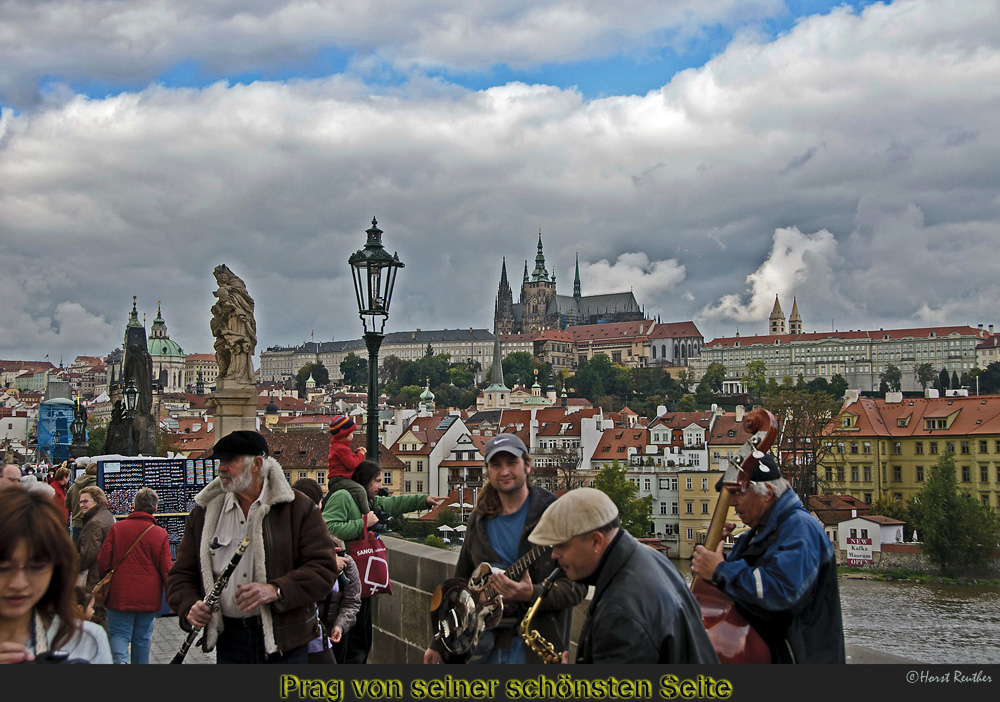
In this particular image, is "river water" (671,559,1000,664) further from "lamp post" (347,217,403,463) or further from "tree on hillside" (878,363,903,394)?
"tree on hillside" (878,363,903,394)

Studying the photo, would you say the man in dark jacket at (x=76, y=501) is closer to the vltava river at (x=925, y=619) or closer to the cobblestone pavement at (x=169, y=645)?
the cobblestone pavement at (x=169, y=645)

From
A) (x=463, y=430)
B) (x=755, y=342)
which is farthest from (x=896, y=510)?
(x=755, y=342)

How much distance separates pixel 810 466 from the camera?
4038 cm

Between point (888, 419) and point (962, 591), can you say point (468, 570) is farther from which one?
point (888, 419)

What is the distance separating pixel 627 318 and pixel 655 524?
466 feet

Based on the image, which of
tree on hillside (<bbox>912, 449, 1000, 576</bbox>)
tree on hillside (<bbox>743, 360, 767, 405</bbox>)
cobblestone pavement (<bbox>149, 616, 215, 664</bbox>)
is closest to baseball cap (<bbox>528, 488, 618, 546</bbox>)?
cobblestone pavement (<bbox>149, 616, 215, 664</bbox>)

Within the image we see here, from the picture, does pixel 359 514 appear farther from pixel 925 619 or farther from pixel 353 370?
pixel 353 370

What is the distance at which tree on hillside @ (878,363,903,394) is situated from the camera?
129050mm

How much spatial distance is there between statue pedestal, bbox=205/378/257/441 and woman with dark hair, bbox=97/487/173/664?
201 inches

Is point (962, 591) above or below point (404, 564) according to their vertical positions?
below

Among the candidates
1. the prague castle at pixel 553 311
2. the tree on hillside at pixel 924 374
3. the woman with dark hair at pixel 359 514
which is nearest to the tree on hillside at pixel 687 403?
the tree on hillside at pixel 924 374

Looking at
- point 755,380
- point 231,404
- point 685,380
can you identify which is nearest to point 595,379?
point 685,380

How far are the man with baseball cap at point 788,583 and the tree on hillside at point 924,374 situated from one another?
145087 mm

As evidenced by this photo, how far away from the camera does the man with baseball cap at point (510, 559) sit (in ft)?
11.7
